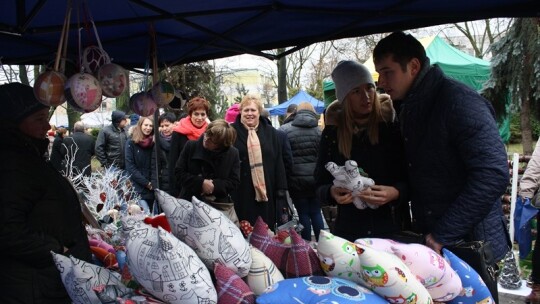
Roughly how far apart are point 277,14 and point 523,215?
120 inches

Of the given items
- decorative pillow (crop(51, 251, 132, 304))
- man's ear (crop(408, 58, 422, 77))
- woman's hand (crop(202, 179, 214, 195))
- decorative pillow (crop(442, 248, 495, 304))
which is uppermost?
man's ear (crop(408, 58, 422, 77))

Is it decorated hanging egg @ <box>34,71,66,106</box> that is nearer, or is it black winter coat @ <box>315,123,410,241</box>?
decorated hanging egg @ <box>34,71,66,106</box>

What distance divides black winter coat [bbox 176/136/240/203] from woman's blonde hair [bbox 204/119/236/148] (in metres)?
0.11

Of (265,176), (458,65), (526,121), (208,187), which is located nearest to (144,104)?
(208,187)

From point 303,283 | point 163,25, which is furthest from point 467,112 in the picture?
point 163,25

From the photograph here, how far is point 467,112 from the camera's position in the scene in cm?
176

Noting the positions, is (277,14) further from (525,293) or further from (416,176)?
(525,293)

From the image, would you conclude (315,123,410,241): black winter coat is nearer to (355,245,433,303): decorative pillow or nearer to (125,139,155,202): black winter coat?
(355,245,433,303): decorative pillow

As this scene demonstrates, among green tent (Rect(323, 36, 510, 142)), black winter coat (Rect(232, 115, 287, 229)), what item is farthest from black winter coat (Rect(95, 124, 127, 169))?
green tent (Rect(323, 36, 510, 142))

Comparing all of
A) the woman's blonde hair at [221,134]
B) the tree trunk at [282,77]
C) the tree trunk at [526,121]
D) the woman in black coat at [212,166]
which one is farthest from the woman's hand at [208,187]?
the tree trunk at [282,77]

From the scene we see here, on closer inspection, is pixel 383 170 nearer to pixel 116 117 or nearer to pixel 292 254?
pixel 292 254

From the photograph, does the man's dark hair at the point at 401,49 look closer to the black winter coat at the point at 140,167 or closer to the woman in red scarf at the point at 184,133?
the woman in red scarf at the point at 184,133

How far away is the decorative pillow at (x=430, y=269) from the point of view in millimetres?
1564

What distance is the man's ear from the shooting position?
1.97 metres
